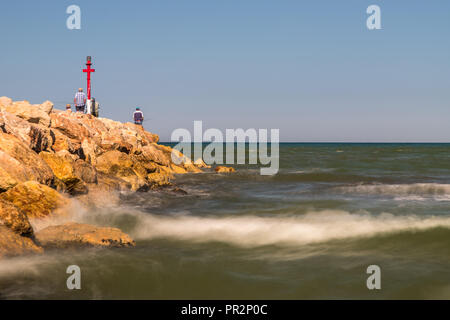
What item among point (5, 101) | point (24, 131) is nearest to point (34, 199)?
point (24, 131)

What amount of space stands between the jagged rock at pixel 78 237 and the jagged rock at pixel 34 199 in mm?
807

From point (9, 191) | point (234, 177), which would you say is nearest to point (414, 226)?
point (9, 191)

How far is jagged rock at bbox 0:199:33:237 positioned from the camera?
6.03m

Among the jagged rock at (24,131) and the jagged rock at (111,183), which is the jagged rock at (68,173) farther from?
the jagged rock at (111,183)

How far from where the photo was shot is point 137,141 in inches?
705

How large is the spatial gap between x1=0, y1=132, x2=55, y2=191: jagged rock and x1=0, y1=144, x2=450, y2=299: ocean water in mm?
1128

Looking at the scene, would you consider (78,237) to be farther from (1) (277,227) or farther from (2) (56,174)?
(1) (277,227)

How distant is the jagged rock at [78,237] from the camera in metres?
6.58

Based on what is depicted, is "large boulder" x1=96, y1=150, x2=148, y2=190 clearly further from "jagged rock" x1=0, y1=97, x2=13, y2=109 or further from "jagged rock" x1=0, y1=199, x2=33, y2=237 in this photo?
"jagged rock" x1=0, y1=199, x2=33, y2=237

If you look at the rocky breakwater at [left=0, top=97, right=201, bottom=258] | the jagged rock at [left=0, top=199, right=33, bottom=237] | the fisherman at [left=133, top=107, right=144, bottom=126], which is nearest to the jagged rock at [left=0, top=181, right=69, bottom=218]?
the rocky breakwater at [left=0, top=97, right=201, bottom=258]

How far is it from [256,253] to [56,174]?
502 centimetres

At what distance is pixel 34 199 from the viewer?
7.49 m
